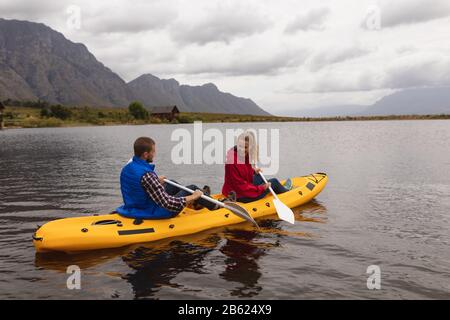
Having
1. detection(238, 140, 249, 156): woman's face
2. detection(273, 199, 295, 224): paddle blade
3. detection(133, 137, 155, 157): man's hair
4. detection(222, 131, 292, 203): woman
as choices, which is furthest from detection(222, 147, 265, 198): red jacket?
detection(133, 137, 155, 157): man's hair

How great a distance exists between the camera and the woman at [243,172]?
39.4 feet

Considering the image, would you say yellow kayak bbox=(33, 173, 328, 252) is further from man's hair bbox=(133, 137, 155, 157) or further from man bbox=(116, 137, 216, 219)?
man's hair bbox=(133, 137, 155, 157)

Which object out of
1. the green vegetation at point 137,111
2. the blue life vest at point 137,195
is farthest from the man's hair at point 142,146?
the green vegetation at point 137,111

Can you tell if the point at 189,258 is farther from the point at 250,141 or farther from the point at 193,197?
the point at 250,141

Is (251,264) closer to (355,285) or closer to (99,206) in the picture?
(355,285)

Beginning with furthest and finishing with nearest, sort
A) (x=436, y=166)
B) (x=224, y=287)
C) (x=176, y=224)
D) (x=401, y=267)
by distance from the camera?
(x=436, y=166) → (x=176, y=224) → (x=401, y=267) → (x=224, y=287)

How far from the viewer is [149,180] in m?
9.49

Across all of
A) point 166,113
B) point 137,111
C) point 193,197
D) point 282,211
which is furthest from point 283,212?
point 166,113

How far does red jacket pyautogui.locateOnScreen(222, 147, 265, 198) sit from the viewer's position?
1216cm

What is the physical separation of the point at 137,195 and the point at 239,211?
2.99 metres

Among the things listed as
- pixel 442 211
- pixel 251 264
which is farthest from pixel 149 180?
pixel 442 211

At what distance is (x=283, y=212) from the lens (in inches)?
483

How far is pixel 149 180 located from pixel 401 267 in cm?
593
